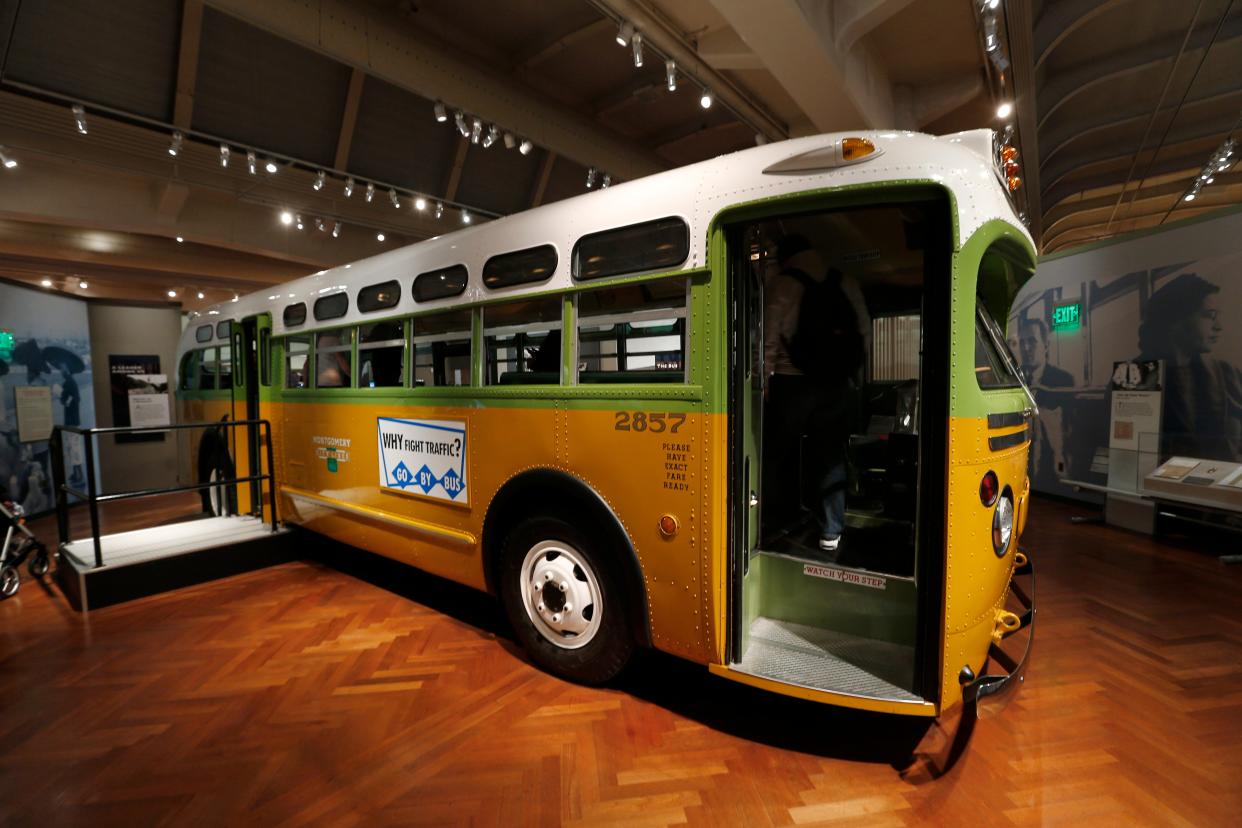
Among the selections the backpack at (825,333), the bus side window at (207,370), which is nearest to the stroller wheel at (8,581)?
the bus side window at (207,370)

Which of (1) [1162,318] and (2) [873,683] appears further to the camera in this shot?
(1) [1162,318]

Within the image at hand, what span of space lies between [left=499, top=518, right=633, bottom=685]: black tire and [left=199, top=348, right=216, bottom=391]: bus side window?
5.07m

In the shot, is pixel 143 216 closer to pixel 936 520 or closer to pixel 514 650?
pixel 514 650

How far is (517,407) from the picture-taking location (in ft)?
9.52

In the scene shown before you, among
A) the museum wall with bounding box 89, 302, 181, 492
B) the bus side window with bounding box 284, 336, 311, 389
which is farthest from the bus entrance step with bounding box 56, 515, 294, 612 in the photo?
the museum wall with bounding box 89, 302, 181, 492

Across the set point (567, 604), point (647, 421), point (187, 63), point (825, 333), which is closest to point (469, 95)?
point (187, 63)

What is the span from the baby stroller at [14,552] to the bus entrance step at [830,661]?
5659 mm

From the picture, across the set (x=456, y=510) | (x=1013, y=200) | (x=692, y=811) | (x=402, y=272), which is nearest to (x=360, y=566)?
(x=456, y=510)

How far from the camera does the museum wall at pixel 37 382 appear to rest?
6.15m

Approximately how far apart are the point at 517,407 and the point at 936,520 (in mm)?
2000

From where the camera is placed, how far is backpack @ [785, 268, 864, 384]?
2801 millimetres

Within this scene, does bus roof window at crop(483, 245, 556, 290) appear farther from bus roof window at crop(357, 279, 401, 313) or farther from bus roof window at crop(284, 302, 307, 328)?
bus roof window at crop(284, 302, 307, 328)

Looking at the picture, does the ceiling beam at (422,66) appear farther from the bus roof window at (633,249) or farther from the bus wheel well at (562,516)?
the bus wheel well at (562,516)

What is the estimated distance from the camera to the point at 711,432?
2.24m
